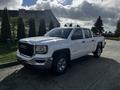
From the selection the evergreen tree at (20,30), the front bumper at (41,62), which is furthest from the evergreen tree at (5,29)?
the front bumper at (41,62)

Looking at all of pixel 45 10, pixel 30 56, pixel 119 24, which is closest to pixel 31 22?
pixel 30 56

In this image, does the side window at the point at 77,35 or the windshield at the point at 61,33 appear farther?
the side window at the point at 77,35

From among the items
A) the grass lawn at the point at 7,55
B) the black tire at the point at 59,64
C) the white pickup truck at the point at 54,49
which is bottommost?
the grass lawn at the point at 7,55

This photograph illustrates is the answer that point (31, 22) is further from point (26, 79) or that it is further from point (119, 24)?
point (119, 24)

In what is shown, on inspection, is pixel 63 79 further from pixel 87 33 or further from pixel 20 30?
pixel 20 30

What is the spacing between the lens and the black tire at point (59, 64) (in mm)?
7105

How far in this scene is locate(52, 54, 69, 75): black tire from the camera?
711 centimetres

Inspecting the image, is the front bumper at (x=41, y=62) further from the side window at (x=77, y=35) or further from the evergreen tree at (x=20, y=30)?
the evergreen tree at (x=20, y=30)

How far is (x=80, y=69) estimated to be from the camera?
8.52 m

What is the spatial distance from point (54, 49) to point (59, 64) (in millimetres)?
727

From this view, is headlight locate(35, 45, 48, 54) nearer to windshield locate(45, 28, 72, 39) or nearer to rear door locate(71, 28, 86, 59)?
windshield locate(45, 28, 72, 39)

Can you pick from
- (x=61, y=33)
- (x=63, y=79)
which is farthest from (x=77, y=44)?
(x=63, y=79)

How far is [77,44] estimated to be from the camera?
8.41 meters

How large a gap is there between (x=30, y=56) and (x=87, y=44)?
11.5ft
